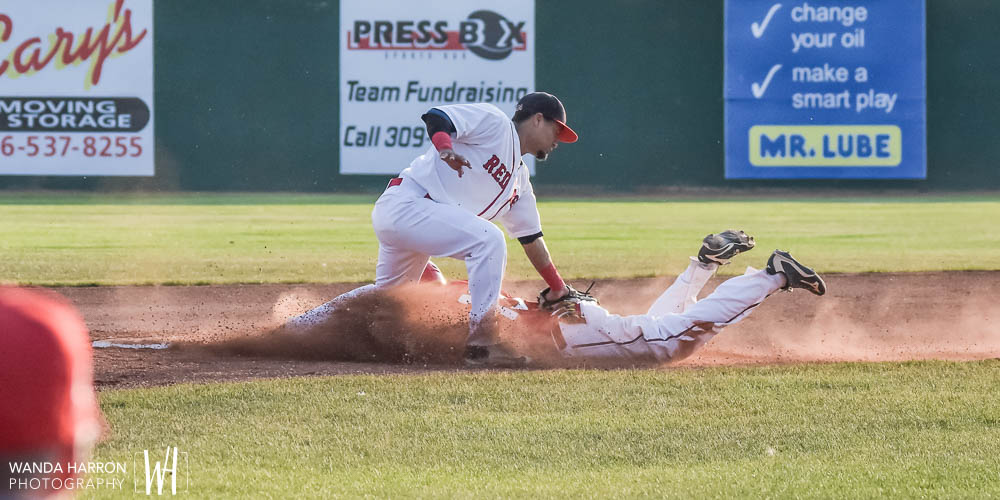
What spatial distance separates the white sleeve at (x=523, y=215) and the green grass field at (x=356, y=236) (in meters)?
3.65

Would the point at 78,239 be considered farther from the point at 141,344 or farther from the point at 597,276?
the point at 141,344

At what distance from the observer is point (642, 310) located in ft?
23.6

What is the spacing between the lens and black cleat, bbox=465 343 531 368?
5.11 m

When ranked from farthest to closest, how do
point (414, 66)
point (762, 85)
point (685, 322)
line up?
point (414, 66)
point (762, 85)
point (685, 322)

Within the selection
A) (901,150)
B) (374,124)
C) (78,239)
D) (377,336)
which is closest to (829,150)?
(901,150)

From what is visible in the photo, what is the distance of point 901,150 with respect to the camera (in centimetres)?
1941

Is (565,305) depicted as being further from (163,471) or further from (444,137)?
(163,471)

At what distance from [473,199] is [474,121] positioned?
370mm

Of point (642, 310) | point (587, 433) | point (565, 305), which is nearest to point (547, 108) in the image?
point (565, 305)

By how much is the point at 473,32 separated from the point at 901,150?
24.3ft

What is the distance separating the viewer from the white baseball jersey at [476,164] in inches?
205

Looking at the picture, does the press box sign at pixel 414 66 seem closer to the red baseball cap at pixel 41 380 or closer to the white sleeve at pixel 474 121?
the white sleeve at pixel 474 121

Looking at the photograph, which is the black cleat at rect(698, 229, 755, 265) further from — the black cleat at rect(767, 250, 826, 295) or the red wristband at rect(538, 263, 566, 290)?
the red wristband at rect(538, 263, 566, 290)

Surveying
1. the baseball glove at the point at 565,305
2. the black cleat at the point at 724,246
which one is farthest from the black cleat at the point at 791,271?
the baseball glove at the point at 565,305
